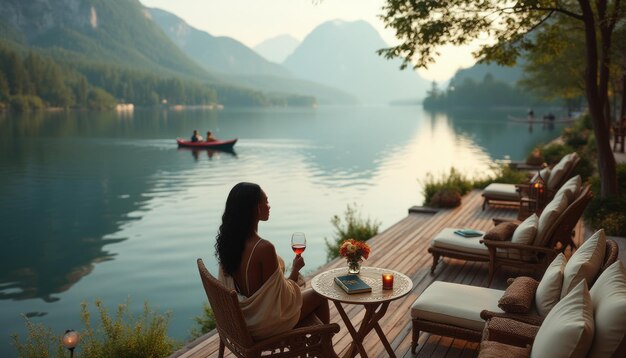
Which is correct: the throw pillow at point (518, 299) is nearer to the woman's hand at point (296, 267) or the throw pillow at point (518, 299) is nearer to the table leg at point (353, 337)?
the table leg at point (353, 337)

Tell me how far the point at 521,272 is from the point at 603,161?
4.03 metres

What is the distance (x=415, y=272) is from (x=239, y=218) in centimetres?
447

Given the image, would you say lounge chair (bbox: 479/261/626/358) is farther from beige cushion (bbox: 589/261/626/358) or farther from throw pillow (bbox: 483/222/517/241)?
throw pillow (bbox: 483/222/517/241)

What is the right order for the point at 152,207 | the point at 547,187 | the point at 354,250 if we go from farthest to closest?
the point at 152,207 → the point at 547,187 → the point at 354,250

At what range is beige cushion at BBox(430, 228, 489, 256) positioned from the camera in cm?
721

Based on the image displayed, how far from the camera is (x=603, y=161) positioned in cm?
1016

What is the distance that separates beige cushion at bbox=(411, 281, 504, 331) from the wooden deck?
404 mm

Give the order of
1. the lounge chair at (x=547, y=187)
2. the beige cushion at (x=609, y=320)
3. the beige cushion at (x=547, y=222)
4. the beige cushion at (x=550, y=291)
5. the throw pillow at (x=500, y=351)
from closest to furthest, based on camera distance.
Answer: the beige cushion at (x=609, y=320), the throw pillow at (x=500, y=351), the beige cushion at (x=550, y=291), the beige cushion at (x=547, y=222), the lounge chair at (x=547, y=187)

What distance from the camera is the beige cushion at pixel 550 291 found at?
168 inches

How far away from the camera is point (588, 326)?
289cm

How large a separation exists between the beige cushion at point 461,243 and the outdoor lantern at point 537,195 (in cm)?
283

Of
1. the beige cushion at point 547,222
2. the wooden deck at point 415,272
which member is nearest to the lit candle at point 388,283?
the wooden deck at point 415,272

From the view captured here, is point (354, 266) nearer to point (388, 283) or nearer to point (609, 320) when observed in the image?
point (388, 283)

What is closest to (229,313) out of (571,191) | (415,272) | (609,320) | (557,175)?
(609,320)
